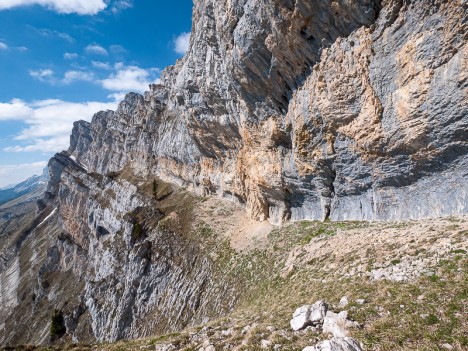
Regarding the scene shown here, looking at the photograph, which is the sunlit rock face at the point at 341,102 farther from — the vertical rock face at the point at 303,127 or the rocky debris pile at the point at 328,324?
the rocky debris pile at the point at 328,324

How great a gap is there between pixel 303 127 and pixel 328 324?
24472 millimetres

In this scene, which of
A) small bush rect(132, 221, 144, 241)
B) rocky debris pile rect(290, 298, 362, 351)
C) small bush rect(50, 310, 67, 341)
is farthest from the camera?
small bush rect(50, 310, 67, 341)

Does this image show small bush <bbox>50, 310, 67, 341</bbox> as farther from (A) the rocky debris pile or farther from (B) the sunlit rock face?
(A) the rocky debris pile

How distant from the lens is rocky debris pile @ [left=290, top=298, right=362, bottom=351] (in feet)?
35.7

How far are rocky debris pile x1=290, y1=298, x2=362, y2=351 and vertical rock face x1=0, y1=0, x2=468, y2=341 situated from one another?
14.7 meters

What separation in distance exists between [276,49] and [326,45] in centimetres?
624

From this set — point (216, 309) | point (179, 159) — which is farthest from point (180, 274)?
point (179, 159)

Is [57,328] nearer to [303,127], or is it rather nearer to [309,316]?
[303,127]

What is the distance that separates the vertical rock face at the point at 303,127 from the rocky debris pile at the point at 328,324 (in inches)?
580

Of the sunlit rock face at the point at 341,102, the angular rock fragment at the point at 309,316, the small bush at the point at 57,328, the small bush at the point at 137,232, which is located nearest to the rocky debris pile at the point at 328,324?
the angular rock fragment at the point at 309,316

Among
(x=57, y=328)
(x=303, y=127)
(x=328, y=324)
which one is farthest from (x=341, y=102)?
(x=57, y=328)

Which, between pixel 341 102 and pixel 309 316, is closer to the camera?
pixel 309 316

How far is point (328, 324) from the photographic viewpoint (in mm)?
13711

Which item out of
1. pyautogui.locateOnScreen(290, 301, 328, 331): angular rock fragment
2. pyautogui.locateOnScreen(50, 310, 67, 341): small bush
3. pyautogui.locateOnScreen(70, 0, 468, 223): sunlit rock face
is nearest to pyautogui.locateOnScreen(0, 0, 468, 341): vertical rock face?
pyautogui.locateOnScreen(70, 0, 468, 223): sunlit rock face
